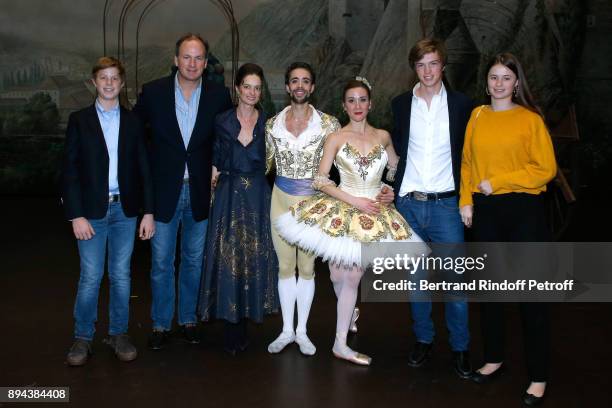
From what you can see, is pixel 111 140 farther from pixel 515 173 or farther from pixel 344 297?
pixel 515 173

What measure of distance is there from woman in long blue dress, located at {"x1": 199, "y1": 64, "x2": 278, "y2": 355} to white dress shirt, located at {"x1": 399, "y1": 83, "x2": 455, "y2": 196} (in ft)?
2.61

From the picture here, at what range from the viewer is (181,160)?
3.29 meters

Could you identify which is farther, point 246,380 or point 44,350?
point 44,350

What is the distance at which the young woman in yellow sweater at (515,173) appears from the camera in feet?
8.64

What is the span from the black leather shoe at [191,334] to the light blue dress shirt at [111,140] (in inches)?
35.5

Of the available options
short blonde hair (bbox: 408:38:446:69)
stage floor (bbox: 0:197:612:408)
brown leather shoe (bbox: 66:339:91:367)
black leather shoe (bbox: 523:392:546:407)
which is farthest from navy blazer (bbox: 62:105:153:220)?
black leather shoe (bbox: 523:392:546:407)

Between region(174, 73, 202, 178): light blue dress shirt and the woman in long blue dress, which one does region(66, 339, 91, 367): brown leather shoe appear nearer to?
the woman in long blue dress

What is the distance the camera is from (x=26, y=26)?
34.8 feet

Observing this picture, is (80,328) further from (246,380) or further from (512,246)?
(512,246)

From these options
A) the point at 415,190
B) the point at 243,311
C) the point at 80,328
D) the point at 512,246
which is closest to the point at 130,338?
the point at 80,328

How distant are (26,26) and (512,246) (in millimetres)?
10202

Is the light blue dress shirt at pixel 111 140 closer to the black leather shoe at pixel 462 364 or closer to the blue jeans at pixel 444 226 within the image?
the blue jeans at pixel 444 226

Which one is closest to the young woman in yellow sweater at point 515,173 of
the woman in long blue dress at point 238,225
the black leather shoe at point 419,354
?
the black leather shoe at point 419,354

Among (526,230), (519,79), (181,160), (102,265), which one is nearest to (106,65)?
(181,160)
